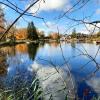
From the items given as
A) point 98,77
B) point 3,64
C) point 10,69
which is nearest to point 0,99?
point 98,77

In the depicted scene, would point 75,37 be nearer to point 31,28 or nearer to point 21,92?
point 21,92

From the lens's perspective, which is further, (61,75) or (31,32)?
(31,32)

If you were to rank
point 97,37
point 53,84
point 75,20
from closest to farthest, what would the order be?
1. point 75,20
2. point 97,37
3. point 53,84

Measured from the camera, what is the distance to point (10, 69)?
14805mm

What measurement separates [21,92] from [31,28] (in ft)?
241

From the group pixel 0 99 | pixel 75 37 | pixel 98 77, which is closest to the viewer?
pixel 75 37

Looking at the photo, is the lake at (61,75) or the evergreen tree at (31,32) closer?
the lake at (61,75)

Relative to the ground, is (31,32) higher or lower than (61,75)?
lower

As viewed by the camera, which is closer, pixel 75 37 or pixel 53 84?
pixel 75 37

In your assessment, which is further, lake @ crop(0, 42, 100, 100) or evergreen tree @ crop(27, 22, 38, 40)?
evergreen tree @ crop(27, 22, 38, 40)

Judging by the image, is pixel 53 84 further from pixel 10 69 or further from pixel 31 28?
pixel 31 28

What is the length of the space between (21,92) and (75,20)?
1.59 meters

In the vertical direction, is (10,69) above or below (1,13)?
below

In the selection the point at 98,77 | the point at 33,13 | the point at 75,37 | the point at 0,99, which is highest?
the point at 33,13
